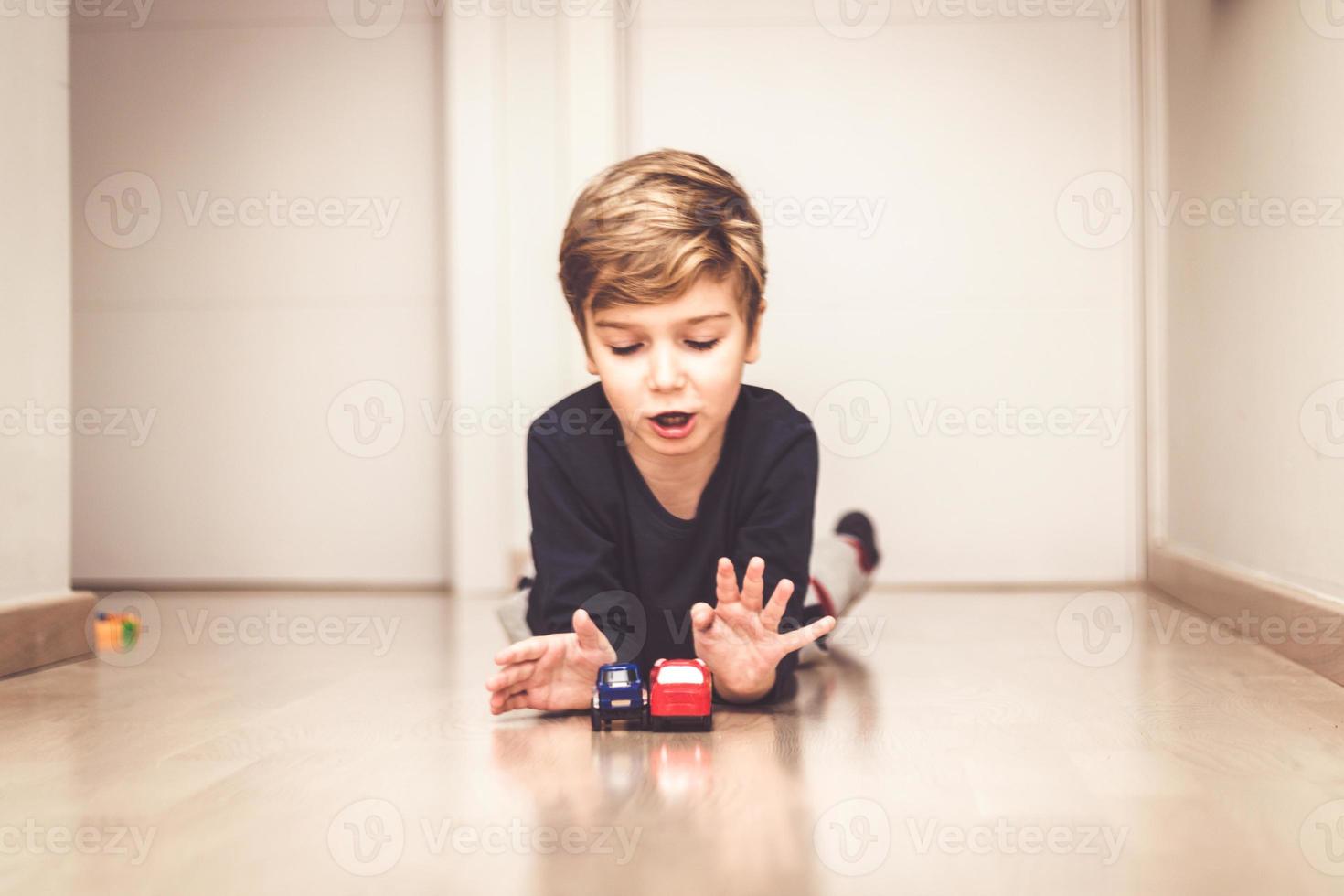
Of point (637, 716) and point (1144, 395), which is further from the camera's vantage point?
point (1144, 395)

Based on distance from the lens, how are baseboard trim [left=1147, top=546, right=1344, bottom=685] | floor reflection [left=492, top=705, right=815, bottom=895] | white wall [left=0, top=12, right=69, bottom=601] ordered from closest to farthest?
1. floor reflection [left=492, top=705, right=815, bottom=895]
2. baseboard trim [left=1147, top=546, right=1344, bottom=685]
3. white wall [left=0, top=12, right=69, bottom=601]

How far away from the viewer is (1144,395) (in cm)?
214

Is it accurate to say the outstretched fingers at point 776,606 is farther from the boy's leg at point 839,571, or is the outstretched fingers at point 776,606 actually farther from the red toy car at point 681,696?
the boy's leg at point 839,571

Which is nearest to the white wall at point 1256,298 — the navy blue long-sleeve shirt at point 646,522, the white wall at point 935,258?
the white wall at point 935,258

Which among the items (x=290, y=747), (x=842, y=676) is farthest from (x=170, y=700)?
(x=842, y=676)

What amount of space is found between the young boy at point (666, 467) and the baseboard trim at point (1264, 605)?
1.88ft

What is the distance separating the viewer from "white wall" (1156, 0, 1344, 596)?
1.34 meters

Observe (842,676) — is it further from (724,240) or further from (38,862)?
(38,862)

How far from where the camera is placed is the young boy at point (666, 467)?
1.08m

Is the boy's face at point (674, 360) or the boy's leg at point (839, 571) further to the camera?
the boy's leg at point (839, 571)

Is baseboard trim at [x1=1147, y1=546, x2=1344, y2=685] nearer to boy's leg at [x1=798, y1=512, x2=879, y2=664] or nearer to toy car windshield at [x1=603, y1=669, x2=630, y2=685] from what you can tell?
boy's leg at [x1=798, y1=512, x2=879, y2=664]

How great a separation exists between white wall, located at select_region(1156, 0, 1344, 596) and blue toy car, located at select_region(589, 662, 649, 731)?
0.82 meters

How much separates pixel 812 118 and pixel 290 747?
1.59 m

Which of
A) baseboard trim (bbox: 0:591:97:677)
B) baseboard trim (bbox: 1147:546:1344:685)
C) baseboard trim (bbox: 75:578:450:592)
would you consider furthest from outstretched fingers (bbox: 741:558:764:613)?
baseboard trim (bbox: 75:578:450:592)
